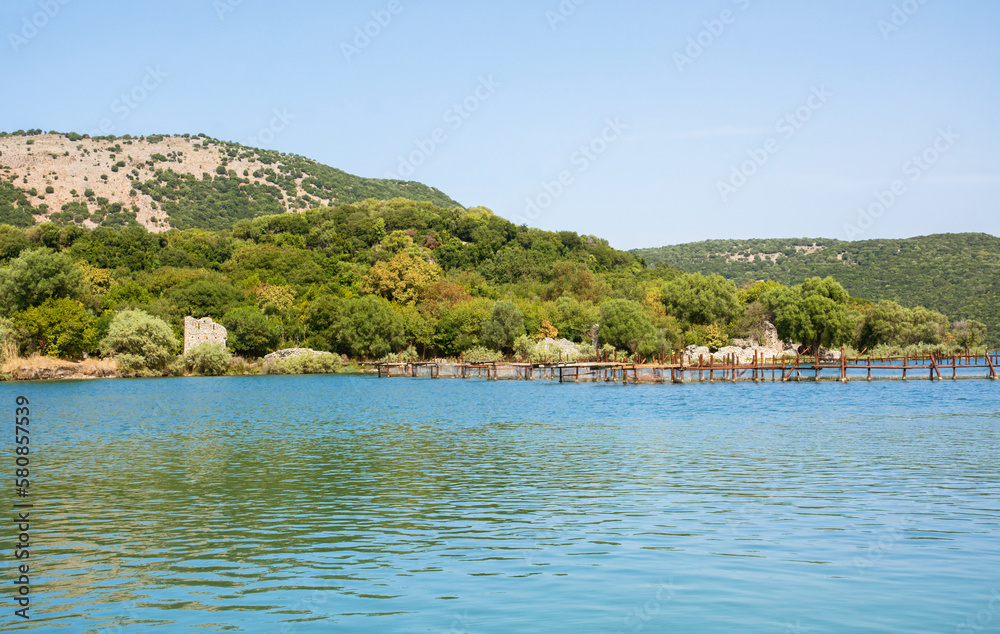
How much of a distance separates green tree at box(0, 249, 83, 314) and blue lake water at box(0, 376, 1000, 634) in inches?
1996

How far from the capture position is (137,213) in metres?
144

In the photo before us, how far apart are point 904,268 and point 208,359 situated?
112 m

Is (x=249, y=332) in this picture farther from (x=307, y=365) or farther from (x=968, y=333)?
(x=968, y=333)

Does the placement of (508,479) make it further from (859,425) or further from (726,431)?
(859,425)

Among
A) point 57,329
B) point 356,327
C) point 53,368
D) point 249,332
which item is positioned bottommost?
point 53,368

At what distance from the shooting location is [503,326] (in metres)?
88.2

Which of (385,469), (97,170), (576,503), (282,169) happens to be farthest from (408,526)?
(282,169)

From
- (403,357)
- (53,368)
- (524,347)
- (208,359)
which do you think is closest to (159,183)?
(403,357)

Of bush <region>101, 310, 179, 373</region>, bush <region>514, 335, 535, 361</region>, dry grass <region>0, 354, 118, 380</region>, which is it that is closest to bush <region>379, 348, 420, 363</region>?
bush <region>514, 335, 535, 361</region>

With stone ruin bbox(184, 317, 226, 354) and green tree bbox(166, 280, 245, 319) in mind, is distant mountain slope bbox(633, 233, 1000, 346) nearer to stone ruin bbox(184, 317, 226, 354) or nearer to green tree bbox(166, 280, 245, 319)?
green tree bbox(166, 280, 245, 319)

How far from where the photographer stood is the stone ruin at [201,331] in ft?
254

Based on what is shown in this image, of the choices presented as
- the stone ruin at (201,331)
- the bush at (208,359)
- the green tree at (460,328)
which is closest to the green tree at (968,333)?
the green tree at (460,328)

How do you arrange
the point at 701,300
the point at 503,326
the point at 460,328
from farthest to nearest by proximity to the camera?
the point at 701,300
the point at 460,328
the point at 503,326

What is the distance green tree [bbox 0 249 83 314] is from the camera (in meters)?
72.7
